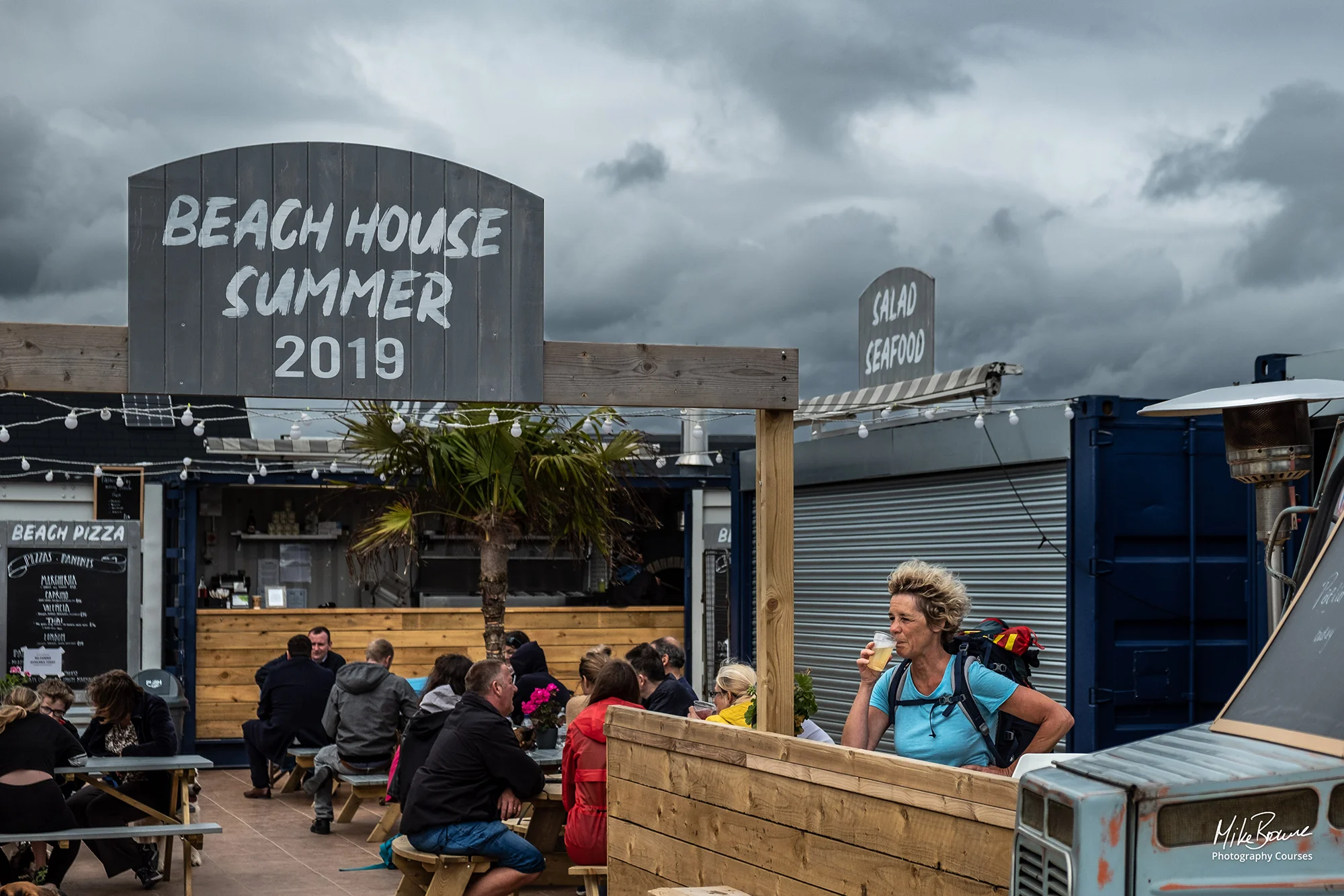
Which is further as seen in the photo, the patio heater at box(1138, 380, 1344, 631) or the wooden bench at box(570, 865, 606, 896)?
the wooden bench at box(570, 865, 606, 896)

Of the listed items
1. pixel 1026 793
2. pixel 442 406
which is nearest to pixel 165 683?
pixel 442 406

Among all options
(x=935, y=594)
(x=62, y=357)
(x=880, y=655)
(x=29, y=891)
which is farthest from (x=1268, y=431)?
(x=29, y=891)

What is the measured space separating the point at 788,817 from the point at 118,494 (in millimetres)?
12281

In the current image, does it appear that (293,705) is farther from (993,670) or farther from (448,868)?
(993,670)

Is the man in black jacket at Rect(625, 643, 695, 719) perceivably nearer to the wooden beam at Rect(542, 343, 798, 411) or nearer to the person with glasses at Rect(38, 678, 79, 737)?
the wooden beam at Rect(542, 343, 798, 411)

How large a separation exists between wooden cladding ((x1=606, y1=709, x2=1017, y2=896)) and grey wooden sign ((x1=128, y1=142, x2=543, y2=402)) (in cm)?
162

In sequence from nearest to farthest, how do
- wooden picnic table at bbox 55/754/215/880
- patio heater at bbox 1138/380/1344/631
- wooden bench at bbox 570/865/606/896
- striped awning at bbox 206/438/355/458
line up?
1. patio heater at bbox 1138/380/1344/631
2. wooden bench at bbox 570/865/606/896
3. wooden picnic table at bbox 55/754/215/880
4. striped awning at bbox 206/438/355/458

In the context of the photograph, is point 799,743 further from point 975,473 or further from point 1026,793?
point 975,473

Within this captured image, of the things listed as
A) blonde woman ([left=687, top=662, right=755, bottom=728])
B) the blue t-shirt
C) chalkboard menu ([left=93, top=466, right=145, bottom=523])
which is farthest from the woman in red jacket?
chalkboard menu ([left=93, top=466, right=145, bottom=523])

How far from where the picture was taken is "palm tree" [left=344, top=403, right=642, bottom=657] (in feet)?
39.9

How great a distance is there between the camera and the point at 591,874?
6.99m

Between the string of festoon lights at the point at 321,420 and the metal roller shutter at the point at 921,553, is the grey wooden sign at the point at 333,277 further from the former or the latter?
the metal roller shutter at the point at 921,553

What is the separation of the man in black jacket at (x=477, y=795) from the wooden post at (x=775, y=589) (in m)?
1.29

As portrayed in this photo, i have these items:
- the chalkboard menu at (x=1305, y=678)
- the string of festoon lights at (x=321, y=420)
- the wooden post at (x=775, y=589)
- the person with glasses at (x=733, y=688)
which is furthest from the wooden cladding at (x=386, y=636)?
the chalkboard menu at (x=1305, y=678)
